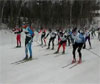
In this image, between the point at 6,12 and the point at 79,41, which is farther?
the point at 6,12

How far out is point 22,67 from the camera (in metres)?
7.71

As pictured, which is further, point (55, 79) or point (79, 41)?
point (79, 41)

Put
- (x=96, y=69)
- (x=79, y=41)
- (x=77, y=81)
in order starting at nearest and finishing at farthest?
(x=77, y=81) < (x=96, y=69) < (x=79, y=41)

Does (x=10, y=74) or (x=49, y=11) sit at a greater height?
(x=49, y=11)

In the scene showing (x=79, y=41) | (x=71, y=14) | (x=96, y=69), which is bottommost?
(x=96, y=69)

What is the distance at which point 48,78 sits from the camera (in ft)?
20.5

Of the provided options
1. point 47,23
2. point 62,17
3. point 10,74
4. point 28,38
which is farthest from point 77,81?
point 62,17


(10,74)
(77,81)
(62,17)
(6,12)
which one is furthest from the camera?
(62,17)

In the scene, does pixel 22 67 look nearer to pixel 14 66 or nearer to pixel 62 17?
pixel 14 66

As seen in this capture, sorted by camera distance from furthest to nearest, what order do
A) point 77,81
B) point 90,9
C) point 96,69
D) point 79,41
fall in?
A: point 90,9, point 79,41, point 96,69, point 77,81

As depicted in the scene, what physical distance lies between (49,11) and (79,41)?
3716 cm

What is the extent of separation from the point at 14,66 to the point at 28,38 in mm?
1690

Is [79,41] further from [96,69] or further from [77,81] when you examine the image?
[77,81]

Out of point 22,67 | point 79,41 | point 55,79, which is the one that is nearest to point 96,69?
point 79,41
